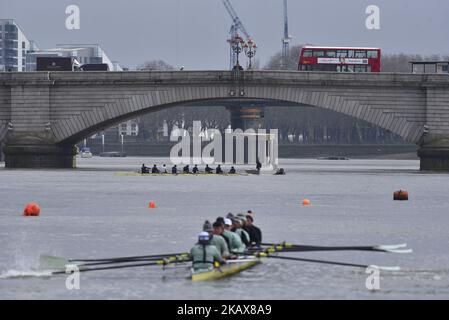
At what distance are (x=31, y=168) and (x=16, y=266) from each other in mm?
64156

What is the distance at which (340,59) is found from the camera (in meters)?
118

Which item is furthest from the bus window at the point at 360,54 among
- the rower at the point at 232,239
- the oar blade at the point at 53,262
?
the oar blade at the point at 53,262

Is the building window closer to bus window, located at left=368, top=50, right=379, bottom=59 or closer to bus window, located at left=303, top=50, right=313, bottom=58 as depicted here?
bus window, located at left=368, top=50, right=379, bottom=59

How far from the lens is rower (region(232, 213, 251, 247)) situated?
1714 inches

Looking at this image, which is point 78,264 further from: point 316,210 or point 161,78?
point 161,78

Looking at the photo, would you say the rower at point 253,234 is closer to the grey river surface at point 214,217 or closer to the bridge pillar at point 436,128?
the grey river surface at point 214,217

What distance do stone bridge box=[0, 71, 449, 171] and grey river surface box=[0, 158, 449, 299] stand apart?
16.5 ft

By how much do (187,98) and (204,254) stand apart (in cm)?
6667

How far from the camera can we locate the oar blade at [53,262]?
4156cm

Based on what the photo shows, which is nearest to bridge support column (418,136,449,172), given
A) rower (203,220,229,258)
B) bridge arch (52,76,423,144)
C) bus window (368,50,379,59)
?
bridge arch (52,76,423,144)

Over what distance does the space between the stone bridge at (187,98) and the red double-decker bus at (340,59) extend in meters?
12.1

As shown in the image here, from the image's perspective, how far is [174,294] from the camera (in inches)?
1483

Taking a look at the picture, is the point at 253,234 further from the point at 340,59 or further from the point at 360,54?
the point at 360,54
